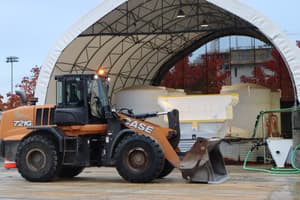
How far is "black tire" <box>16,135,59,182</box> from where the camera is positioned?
1535 cm

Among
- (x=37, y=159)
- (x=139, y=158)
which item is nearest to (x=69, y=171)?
(x=37, y=159)

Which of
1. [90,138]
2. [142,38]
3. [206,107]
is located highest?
[142,38]

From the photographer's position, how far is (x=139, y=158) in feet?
48.3

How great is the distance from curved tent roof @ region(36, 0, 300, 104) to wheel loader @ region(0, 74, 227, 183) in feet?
18.4

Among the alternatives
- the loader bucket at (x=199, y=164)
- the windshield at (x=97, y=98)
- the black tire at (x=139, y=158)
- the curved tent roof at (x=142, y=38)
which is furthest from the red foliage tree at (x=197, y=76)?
the black tire at (x=139, y=158)

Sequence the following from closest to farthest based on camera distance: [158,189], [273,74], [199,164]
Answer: [158,189], [199,164], [273,74]

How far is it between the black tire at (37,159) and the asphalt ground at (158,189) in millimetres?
314

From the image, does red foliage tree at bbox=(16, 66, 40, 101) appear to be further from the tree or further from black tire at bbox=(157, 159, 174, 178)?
black tire at bbox=(157, 159, 174, 178)

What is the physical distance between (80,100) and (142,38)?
12981mm

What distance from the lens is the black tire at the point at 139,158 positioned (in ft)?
47.3

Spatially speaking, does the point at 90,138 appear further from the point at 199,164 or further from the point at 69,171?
the point at 199,164

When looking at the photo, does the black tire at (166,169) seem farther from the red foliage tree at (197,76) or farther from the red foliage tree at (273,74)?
the red foliage tree at (197,76)

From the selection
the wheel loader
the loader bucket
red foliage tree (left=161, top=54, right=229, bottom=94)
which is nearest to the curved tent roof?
red foliage tree (left=161, top=54, right=229, bottom=94)

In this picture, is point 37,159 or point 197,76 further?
point 197,76
